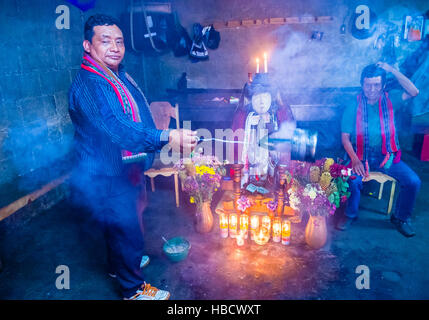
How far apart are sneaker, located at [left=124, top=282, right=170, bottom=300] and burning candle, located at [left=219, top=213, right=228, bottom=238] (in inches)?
47.4

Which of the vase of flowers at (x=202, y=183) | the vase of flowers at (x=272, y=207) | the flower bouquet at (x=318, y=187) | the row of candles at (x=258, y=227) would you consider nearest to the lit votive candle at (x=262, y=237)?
the row of candles at (x=258, y=227)

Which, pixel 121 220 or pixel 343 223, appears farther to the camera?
pixel 343 223

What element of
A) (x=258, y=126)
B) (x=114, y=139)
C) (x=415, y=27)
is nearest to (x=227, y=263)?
(x=258, y=126)

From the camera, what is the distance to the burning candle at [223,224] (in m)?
4.04

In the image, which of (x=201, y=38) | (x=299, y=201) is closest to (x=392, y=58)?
(x=201, y=38)

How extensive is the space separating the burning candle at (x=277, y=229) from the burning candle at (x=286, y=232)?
0.19ft

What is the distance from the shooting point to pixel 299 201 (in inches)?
150

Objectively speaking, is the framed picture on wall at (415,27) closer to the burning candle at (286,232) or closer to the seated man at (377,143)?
the seated man at (377,143)

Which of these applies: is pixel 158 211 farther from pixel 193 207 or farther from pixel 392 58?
pixel 392 58

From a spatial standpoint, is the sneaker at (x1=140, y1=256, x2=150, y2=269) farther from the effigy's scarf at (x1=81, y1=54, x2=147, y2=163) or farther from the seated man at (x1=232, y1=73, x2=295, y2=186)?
the seated man at (x1=232, y1=73, x2=295, y2=186)

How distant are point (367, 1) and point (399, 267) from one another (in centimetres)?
596

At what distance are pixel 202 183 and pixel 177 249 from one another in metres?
0.92

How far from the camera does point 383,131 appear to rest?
4.29 metres

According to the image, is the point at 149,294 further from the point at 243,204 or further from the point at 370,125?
the point at 370,125
